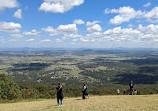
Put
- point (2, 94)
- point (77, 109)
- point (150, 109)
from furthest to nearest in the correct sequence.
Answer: point (2, 94) < point (77, 109) < point (150, 109)

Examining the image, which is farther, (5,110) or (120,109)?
(5,110)

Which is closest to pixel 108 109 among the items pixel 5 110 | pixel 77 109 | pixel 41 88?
pixel 77 109

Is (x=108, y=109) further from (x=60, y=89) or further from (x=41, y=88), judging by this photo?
(x=41, y=88)

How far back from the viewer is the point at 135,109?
686 inches

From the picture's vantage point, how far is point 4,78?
51375 millimetres

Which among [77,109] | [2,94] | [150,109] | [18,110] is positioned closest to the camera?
[150,109]

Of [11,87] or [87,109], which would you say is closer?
[87,109]

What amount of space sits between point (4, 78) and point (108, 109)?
46.2 meters

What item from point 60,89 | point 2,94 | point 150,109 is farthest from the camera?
point 2,94

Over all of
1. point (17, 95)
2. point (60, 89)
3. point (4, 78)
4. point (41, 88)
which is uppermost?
point (60, 89)

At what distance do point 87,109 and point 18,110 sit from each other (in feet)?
37.7

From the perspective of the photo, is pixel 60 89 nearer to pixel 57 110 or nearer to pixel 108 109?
pixel 57 110

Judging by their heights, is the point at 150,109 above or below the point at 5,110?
above

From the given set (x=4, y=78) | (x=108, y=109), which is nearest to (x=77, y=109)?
(x=108, y=109)
